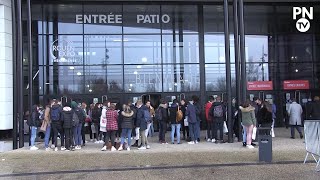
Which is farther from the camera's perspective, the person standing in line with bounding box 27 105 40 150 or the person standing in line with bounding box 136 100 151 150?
the person standing in line with bounding box 27 105 40 150

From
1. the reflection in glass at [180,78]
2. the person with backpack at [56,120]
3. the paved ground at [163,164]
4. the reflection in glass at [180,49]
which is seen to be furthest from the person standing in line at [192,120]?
the reflection in glass at [180,49]

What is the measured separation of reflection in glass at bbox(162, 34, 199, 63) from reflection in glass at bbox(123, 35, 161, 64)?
0.44m

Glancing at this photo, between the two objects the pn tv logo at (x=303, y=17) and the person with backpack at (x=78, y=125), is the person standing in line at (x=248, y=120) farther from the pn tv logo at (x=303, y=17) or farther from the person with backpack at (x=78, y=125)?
the pn tv logo at (x=303, y=17)

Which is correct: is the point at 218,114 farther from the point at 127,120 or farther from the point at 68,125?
the point at 68,125

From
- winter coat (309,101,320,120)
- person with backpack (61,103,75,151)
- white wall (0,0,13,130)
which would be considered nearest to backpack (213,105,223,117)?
winter coat (309,101,320,120)

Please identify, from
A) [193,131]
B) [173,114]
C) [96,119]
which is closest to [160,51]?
[96,119]

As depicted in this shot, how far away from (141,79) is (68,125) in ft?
32.6

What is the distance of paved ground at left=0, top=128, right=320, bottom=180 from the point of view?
412 inches

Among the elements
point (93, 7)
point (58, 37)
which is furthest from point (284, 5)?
point (58, 37)

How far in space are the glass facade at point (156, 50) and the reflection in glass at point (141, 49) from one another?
0.18 feet

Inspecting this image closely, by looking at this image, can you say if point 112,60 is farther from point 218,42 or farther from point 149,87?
point 218,42

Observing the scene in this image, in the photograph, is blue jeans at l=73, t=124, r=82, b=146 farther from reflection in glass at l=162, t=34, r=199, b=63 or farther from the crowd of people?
reflection in glass at l=162, t=34, r=199, b=63

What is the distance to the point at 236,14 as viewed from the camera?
1812 cm

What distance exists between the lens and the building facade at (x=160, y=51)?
24500 mm
